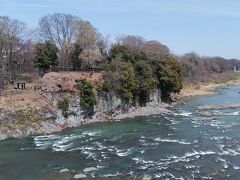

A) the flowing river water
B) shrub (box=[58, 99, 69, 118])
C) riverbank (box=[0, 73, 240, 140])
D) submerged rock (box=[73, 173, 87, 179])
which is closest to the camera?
submerged rock (box=[73, 173, 87, 179])

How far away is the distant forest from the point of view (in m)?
48.5

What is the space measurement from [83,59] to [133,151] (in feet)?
86.5

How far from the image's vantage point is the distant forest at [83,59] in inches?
1911

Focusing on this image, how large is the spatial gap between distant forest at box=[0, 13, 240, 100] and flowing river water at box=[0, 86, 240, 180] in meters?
8.00

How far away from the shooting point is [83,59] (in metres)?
53.9

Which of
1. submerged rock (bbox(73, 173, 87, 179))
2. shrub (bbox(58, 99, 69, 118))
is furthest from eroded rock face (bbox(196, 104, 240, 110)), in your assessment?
submerged rock (bbox(73, 173, 87, 179))

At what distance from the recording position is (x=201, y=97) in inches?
2613

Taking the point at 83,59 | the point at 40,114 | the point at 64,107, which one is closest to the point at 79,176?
the point at 40,114

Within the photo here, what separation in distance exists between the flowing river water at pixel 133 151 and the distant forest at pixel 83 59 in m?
8.00

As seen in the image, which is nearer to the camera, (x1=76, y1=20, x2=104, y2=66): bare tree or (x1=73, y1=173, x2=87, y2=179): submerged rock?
(x1=73, y1=173, x2=87, y2=179): submerged rock

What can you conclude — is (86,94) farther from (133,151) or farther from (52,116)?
Answer: (133,151)

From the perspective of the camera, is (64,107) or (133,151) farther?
(64,107)

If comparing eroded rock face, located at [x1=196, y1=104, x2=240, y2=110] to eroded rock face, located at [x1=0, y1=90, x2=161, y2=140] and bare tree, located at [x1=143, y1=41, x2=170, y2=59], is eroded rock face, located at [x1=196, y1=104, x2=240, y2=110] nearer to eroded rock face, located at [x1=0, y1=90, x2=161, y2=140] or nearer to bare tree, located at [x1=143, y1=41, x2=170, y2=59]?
bare tree, located at [x1=143, y1=41, x2=170, y2=59]

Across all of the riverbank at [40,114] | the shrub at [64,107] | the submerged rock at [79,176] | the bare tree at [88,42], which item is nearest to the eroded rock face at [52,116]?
the riverbank at [40,114]
